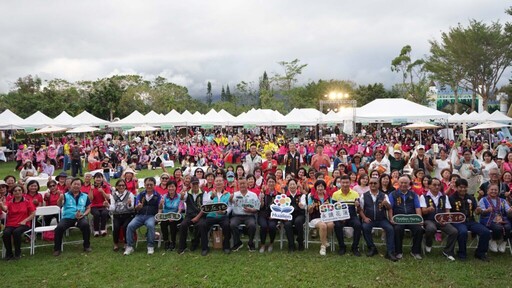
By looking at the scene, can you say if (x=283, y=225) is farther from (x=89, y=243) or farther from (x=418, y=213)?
(x=89, y=243)

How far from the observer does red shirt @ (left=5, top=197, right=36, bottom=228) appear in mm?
6222

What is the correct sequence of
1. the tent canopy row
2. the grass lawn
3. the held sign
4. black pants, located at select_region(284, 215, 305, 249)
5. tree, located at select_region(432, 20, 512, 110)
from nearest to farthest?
the grass lawn, the held sign, black pants, located at select_region(284, 215, 305, 249), the tent canopy row, tree, located at select_region(432, 20, 512, 110)

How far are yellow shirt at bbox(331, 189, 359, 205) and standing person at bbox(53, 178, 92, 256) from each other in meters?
4.52

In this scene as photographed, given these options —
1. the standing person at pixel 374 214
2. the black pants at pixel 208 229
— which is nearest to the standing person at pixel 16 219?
the black pants at pixel 208 229

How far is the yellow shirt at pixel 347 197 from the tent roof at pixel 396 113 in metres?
12.1

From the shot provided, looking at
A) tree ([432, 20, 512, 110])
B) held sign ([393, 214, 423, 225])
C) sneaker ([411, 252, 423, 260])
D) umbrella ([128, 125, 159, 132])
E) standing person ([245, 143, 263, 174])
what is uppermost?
tree ([432, 20, 512, 110])

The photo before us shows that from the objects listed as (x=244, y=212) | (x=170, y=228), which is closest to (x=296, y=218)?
(x=244, y=212)

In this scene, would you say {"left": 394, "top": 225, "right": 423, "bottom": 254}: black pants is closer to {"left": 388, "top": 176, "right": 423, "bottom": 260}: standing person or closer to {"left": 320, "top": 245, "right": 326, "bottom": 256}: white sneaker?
{"left": 388, "top": 176, "right": 423, "bottom": 260}: standing person

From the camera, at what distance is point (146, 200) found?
6.66 m

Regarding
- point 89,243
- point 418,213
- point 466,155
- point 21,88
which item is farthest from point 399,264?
point 21,88

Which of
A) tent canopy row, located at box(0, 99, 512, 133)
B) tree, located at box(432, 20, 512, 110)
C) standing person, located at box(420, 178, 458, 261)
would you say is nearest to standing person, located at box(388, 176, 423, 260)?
standing person, located at box(420, 178, 458, 261)

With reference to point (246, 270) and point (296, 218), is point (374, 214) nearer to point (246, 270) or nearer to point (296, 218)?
point (296, 218)

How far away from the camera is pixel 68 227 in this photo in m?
6.51

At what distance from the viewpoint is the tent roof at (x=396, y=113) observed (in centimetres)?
1722
